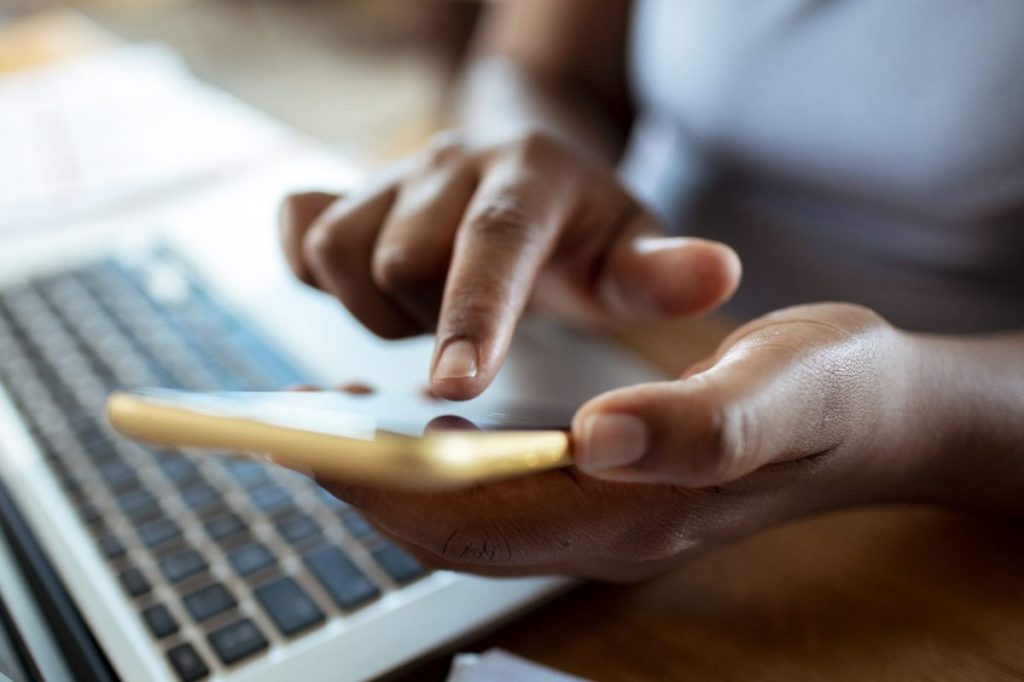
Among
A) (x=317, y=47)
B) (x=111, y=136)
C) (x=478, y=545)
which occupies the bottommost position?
(x=317, y=47)

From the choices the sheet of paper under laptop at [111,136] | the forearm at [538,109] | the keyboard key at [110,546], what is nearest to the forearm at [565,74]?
the forearm at [538,109]

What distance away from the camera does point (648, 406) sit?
205 millimetres

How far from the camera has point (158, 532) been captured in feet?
1.18

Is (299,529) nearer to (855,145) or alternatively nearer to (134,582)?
(134,582)

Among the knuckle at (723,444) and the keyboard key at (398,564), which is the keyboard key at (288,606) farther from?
the knuckle at (723,444)

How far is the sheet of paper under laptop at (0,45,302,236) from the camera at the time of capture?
0.65 metres

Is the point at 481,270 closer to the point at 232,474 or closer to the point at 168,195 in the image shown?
the point at 232,474

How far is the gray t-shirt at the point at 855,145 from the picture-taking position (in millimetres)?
430

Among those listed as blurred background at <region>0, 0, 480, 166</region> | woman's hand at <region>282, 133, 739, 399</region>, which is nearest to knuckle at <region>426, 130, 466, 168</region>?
woman's hand at <region>282, 133, 739, 399</region>

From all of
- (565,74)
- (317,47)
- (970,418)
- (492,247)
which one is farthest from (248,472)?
(317,47)

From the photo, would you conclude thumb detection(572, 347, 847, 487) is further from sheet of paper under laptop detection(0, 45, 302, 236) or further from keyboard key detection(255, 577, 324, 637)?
sheet of paper under laptop detection(0, 45, 302, 236)

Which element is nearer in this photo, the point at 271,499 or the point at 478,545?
the point at 478,545

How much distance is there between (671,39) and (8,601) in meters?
0.43

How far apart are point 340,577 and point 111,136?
566 mm
